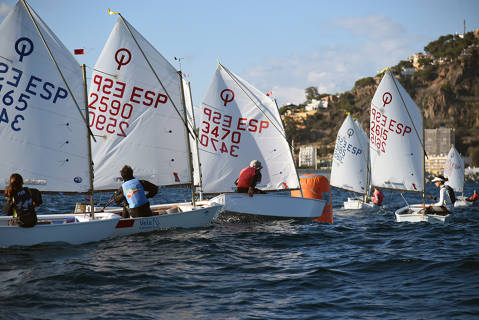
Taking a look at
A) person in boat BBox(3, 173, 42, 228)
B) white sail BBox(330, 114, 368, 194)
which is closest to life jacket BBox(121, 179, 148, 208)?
person in boat BBox(3, 173, 42, 228)

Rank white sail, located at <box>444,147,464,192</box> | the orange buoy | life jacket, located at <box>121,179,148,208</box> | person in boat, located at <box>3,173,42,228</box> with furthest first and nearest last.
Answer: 1. white sail, located at <box>444,147,464,192</box>
2. the orange buoy
3. life jacket, located at <box>121,179,148,208</box>
4. person in boat, located at <box>3,173,42,228</box>

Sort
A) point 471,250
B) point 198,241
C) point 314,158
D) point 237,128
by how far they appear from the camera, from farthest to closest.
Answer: point 314,158 < point 237,128 < point 198,241 < point 471,250

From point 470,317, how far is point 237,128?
13.6 meters

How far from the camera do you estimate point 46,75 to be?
14727mm

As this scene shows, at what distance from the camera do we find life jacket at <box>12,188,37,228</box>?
40.4 feet

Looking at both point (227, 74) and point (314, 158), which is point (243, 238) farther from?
point (314, 158)

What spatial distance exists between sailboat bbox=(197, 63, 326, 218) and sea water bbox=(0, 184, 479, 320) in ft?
17.1

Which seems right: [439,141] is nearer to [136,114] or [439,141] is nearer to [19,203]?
[136,114]

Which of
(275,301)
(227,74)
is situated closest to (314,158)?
(227,74)

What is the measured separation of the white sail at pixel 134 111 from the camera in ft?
56.0

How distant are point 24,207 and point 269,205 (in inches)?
338

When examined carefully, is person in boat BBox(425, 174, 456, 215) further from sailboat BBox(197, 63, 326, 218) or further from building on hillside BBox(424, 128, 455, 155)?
building on hillside BBox(424, 128, 455, 155)

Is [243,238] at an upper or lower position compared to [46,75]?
lower

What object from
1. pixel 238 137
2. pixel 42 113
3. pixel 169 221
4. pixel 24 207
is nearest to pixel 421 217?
pixel 238 137
